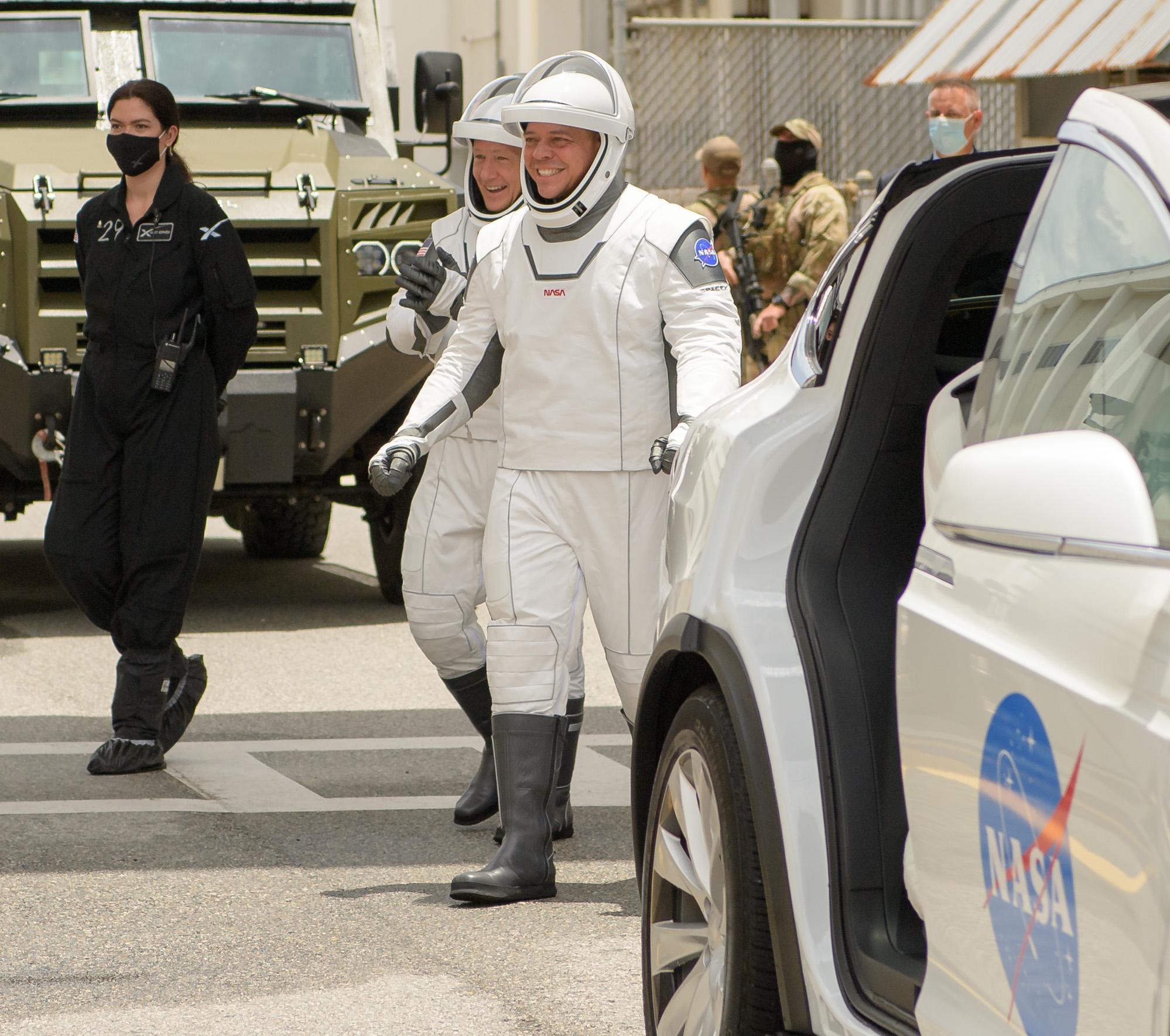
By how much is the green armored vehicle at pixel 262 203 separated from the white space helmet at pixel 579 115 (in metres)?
4.18

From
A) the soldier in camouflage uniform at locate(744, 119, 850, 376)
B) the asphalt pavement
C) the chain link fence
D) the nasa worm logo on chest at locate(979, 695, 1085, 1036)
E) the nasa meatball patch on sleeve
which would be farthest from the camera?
the chain link fence

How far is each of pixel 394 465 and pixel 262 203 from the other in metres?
4.71

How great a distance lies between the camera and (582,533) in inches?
211

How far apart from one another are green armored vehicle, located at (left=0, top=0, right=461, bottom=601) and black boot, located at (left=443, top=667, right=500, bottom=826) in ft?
11.5

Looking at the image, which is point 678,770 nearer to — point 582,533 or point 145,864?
point 582,533

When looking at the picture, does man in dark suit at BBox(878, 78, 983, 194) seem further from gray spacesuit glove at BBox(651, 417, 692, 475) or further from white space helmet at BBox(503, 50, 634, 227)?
gray spacesuit glove at BBox(651, 417, 692, 475)

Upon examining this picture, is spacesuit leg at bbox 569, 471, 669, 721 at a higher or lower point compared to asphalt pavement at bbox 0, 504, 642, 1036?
higher

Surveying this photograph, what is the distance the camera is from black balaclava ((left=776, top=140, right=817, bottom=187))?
468 inches

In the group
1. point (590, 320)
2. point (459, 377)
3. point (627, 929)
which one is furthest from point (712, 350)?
point (627, 929)

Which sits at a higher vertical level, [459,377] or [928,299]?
[928,299]

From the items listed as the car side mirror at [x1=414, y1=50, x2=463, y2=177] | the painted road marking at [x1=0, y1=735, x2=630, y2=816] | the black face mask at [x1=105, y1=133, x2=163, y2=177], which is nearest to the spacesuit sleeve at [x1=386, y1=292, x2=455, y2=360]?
the black face mask at [x1=105, y1=133, x2=163, y2=177]

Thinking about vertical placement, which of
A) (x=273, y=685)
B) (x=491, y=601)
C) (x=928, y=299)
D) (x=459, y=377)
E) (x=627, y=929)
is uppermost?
(x=928, y=299)

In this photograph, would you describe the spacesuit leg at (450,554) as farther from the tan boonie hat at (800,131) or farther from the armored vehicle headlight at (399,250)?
the tan boonie hat at (800,131)

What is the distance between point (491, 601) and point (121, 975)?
4.13 feet
